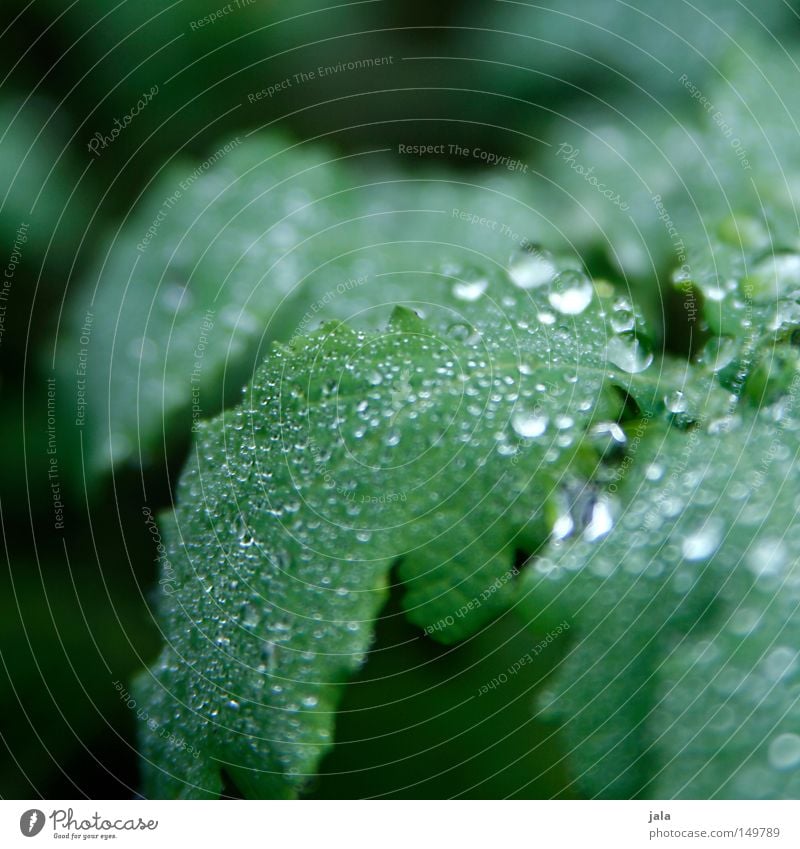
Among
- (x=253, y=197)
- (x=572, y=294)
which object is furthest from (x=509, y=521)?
(x=253, y=197)

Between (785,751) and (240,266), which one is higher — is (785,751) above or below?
below

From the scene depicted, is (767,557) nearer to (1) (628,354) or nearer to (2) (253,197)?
(1) (628,354)

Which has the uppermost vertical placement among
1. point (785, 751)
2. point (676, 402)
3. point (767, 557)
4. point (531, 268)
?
point (531, 268)

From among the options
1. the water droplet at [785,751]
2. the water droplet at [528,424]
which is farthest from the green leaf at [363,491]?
the water droplet at [785,751]

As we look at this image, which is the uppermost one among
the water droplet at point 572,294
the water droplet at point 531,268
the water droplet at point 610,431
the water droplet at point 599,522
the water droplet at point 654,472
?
the water droplet at point 531,268
